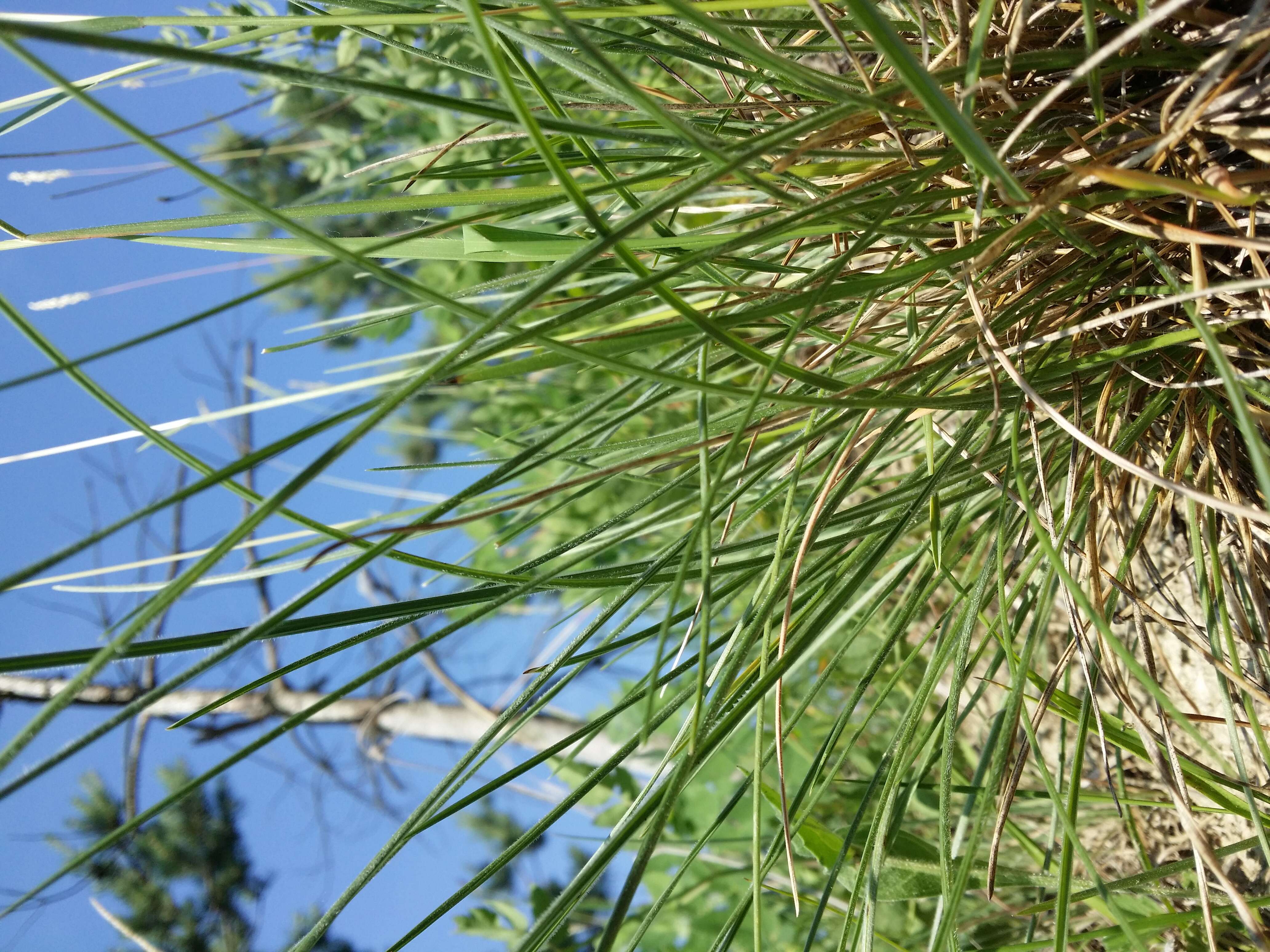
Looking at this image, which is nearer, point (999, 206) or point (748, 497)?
point (999, 206)

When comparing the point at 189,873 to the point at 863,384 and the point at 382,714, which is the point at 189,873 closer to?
the point at 382,714

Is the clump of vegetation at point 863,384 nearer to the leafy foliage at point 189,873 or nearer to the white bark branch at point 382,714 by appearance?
the white bark branch at point 382,714

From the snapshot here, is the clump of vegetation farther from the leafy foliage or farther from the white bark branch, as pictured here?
the leafy foliage

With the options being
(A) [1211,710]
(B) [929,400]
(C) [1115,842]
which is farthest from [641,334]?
(C) [1115,842]

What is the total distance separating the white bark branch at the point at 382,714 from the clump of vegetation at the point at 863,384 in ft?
3.14

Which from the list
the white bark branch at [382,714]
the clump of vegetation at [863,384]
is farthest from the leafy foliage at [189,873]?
the clump of vegetation at [863,384]

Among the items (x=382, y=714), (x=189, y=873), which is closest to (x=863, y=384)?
(x=382, y=714)

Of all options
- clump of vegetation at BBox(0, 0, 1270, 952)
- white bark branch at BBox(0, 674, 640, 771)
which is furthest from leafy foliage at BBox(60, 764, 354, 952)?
clump of vegetation at BBox(0, 0, 1270, 952)

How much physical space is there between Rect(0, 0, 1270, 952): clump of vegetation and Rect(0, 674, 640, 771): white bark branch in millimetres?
957

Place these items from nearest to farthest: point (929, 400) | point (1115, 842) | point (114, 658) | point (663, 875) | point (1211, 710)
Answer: point (114, 658), point (929, 400), point (1211, 710), point (1115, 842), point (663, 875)

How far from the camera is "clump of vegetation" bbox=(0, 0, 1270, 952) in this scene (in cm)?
24

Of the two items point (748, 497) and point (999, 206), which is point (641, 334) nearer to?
point (999, 206)

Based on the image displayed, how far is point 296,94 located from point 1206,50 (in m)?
1.02

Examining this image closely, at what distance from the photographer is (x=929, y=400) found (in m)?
0.29
